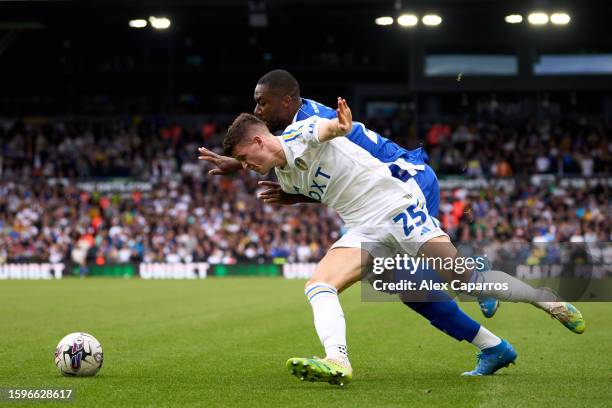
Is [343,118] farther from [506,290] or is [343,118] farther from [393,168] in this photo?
[506,290]

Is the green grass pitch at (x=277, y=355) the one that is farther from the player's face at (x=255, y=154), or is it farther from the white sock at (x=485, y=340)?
the player's face at (x=255, y=154)

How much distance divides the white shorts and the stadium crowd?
2285 centimetres

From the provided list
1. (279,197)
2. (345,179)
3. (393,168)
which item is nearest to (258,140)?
(345,179)

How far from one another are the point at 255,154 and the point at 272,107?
29.4 inches

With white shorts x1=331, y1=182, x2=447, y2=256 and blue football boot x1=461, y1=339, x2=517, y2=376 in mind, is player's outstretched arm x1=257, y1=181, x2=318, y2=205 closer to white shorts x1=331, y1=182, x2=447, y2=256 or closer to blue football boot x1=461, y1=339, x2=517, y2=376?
white shorts x1=331, y1=182, x2=447, y2=256

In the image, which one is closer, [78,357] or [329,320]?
[329,320]

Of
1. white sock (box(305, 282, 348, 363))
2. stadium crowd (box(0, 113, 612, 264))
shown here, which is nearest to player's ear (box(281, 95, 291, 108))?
white sock (box(305, 282, 348, 363))

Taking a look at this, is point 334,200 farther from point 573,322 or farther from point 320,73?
point 320,73

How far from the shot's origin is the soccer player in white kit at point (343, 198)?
6660 millimetres

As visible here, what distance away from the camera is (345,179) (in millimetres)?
6891

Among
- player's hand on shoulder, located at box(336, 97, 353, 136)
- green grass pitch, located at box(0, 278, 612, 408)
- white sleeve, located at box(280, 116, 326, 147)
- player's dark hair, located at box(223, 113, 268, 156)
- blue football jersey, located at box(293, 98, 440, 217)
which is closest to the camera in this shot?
player's hand on shoulder, located at box(336, 97, 353, 136)

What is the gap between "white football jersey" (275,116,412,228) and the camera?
22.2 ft

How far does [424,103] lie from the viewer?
35.2 metres

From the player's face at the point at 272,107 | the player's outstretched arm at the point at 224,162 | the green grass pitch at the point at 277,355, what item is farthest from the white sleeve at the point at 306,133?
the green grass pitch at the point at 277,355
